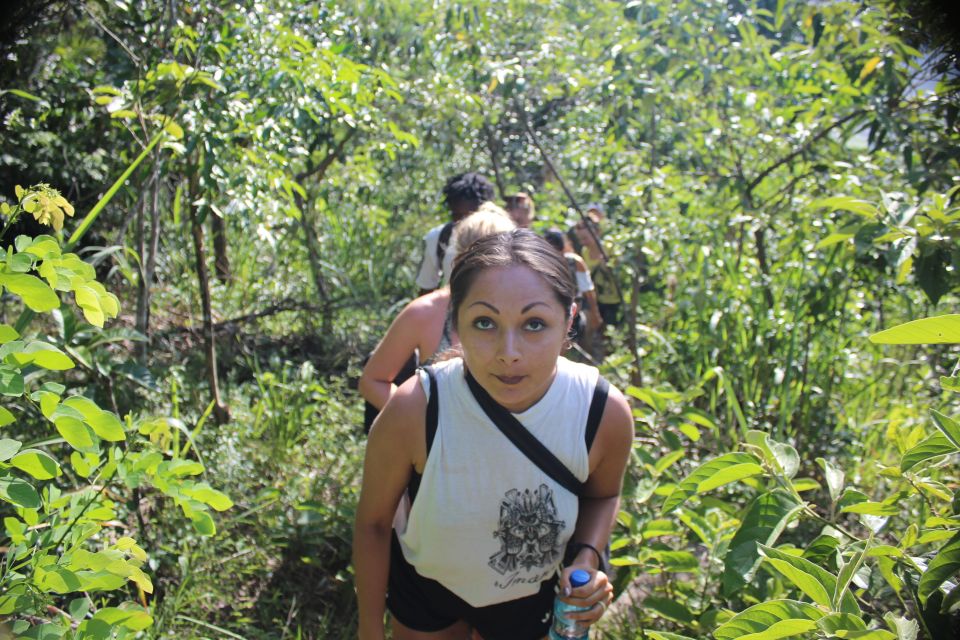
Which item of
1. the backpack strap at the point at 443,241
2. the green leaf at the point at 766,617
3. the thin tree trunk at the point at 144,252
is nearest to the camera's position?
the green leaf at the point at 766,617

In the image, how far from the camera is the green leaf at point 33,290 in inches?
51.1

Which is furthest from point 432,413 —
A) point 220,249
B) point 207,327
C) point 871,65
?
point 220,249

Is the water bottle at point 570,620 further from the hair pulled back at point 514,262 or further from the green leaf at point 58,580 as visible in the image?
the green leaf at point 58,580

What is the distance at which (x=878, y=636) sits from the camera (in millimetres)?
1116

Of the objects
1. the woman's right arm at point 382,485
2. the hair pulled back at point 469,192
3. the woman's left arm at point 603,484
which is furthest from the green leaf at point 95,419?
the hair pulled back at point 469,192

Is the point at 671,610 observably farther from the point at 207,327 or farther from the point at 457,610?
the point at 207,327

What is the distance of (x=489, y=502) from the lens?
5.53ft

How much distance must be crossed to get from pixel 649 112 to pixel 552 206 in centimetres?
139

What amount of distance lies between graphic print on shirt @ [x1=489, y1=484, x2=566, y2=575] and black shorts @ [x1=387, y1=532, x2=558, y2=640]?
12cm

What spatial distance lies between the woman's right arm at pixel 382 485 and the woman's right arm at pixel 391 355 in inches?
32.2

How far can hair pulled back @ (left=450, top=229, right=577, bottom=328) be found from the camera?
5.74ft

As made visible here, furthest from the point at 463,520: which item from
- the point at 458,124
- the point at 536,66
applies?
the point at 458,124

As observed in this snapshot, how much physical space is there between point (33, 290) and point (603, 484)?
50.3 inches

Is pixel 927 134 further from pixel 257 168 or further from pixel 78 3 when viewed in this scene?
pixel 78 3
